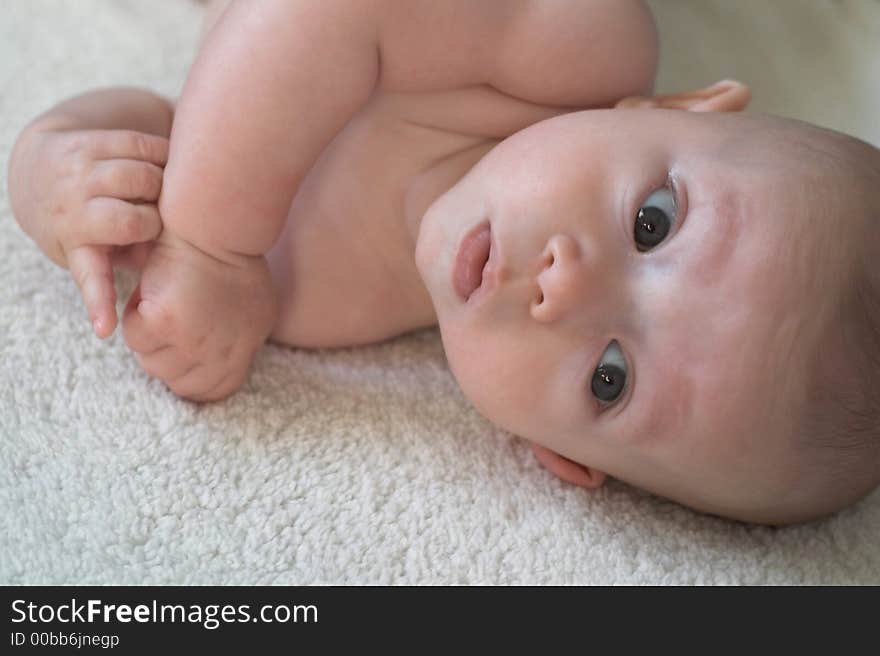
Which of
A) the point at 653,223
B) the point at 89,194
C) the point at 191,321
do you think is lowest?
the point at 191,321

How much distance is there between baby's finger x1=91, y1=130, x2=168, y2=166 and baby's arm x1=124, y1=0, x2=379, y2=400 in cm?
4

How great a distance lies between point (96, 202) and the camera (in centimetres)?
127

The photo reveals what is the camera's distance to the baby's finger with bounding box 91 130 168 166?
131 cm

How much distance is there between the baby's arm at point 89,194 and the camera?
126 cm

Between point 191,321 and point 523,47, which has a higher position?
point 523,47

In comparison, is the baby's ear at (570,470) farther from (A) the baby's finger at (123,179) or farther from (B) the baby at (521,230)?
(A) the baby's finger at (123,179)

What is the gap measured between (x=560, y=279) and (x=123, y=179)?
1.74ft

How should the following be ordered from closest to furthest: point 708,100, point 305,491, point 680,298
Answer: point 680,298, point 305,491, point 708,100

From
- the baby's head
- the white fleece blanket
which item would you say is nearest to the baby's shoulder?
the baby's head

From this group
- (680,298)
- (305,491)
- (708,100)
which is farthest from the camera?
(708,100)

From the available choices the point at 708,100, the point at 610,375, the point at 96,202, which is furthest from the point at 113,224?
the point at 708,100

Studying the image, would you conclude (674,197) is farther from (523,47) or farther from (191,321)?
(191,321)

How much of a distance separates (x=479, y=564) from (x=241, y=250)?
0.47 metres
